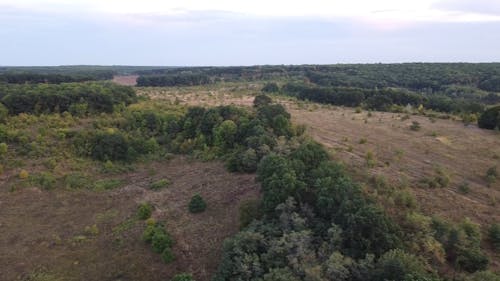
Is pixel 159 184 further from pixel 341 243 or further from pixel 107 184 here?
pixel 341 243

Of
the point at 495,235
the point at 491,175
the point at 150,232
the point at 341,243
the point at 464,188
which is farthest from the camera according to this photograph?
the point at 491,175

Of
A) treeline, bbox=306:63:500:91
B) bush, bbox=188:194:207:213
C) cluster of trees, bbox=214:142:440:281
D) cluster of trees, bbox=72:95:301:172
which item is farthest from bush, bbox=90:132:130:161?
treeline, bbox=306:63:500:91

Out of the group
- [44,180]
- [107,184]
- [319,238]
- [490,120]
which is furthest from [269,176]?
[490,120]

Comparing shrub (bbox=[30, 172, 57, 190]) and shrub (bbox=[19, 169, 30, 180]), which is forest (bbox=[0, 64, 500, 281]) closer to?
shrub (bbox=[30, 172, 57, 190])

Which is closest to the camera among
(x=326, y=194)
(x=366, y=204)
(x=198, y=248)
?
(x=366, y=204)

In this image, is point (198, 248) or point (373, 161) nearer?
point (198, 248)

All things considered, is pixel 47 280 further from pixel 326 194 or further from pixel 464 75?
pixel 464 75

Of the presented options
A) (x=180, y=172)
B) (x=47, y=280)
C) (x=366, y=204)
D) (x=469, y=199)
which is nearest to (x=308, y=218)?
(x=366, y=204)
